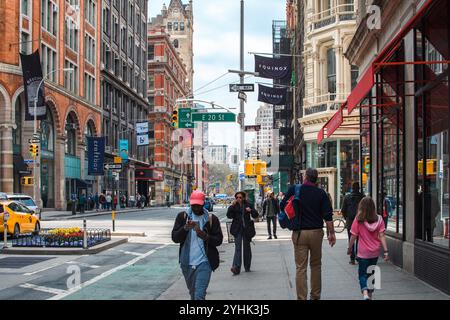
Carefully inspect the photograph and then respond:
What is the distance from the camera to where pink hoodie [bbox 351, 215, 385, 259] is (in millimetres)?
9422

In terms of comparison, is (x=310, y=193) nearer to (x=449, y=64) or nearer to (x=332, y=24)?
(x=449, y=64)

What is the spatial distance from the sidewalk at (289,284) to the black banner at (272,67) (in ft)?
42.3

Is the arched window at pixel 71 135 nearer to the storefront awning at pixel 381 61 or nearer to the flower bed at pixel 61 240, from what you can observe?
the flower bed at pixel 61 240

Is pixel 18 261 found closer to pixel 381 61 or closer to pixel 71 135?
pixel 381 61

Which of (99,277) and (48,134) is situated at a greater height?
(48,134)

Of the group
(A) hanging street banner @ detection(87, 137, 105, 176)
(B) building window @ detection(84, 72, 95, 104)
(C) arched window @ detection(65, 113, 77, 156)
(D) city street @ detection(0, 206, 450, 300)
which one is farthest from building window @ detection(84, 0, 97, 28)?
(D) city street @ detection(0, 206, 450, 300)

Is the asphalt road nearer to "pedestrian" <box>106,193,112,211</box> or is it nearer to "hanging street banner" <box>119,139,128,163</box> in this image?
"pedestrian" <box>106,193,112,211</box>

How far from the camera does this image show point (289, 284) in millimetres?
11781

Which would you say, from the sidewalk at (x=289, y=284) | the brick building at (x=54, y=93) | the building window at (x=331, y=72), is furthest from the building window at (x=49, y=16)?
the sidewalk at (x=289, y=284)

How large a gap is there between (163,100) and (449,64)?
94.8 meters

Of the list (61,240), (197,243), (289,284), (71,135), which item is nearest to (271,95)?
(61,240)

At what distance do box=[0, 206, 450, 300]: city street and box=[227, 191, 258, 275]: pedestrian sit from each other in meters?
0.32

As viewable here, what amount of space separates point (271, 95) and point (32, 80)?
69.7 ft

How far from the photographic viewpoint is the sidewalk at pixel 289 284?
33.8 feet
